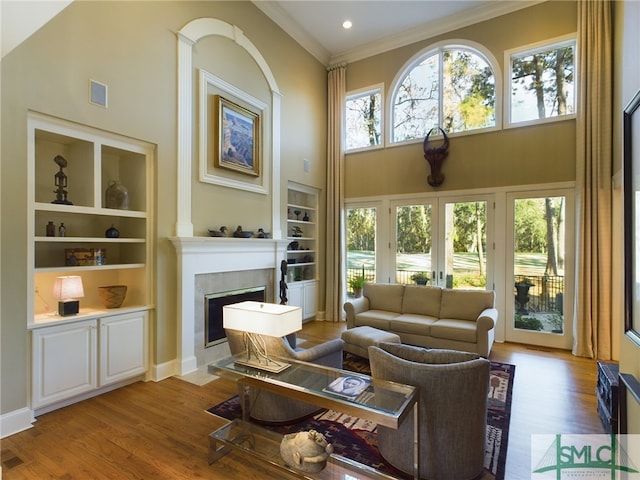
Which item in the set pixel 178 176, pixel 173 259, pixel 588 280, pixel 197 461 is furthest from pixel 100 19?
pixel 588 280

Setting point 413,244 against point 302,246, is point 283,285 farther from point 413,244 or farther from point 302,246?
point 413,244

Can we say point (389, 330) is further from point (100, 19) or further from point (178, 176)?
point (100, 19)

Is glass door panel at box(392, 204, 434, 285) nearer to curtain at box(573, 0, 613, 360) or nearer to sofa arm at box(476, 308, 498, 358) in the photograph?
sofa arm at box(476, 308, 498, 358)

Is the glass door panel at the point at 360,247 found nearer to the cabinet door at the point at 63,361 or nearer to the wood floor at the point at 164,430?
the wood floor at the point at 164,430

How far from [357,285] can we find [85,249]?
4.49 m

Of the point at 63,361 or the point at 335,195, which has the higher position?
the point at 335,195

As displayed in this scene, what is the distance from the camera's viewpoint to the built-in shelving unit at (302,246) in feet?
20.4

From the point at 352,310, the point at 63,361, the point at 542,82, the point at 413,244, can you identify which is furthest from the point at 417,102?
the point at 63,361

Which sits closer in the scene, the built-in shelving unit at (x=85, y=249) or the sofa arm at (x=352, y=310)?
the built-in shelving unit at (x=85, y=249)

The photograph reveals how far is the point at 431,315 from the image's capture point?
16.4 ft

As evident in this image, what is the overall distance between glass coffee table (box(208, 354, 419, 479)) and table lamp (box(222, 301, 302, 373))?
0.29ft

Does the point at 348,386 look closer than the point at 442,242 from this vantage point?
Yes

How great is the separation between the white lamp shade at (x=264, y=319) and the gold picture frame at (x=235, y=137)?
2697mm

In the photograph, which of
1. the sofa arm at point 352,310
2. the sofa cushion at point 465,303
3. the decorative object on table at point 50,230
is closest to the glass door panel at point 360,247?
the sofa arm at point 352,310
